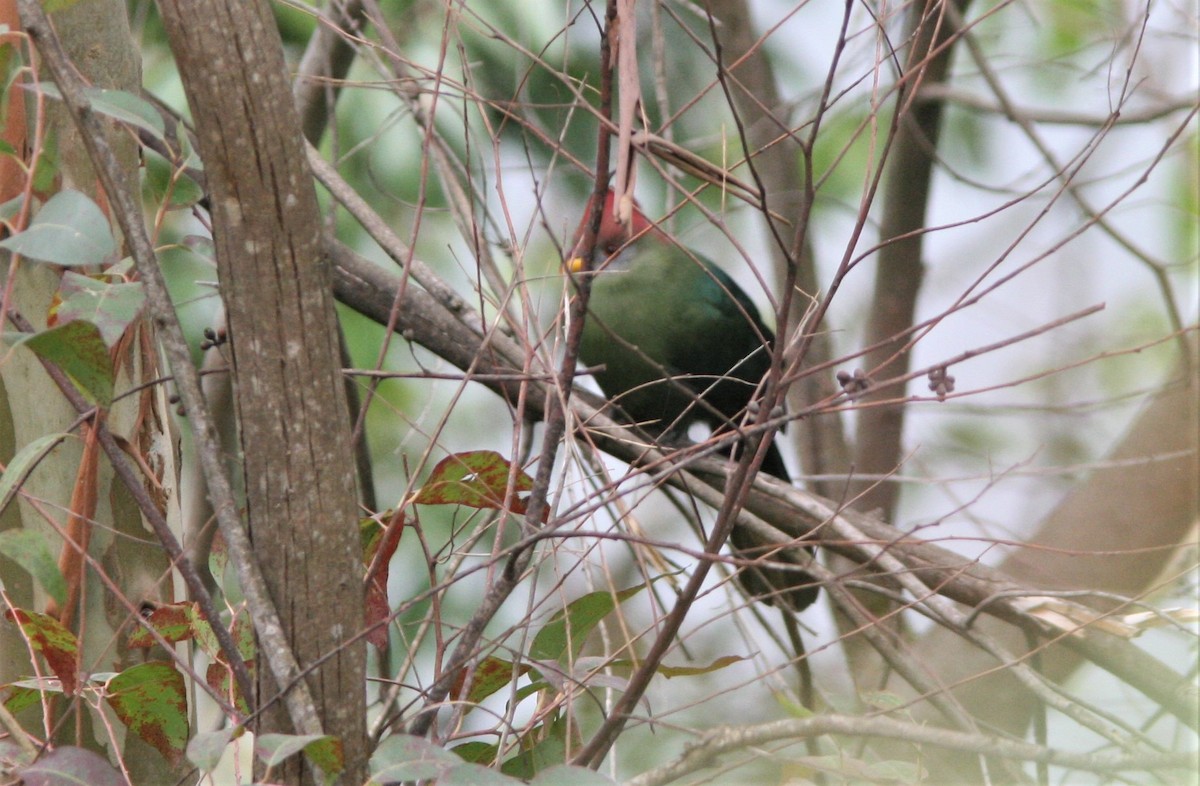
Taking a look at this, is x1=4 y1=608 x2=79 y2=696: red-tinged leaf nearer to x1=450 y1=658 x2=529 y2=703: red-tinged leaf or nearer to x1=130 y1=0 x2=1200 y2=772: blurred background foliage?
x1=450 y1=658 x2=529 y2=703: red-tinged leaf

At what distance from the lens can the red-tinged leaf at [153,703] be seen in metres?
1.01

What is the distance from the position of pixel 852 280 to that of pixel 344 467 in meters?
3.43

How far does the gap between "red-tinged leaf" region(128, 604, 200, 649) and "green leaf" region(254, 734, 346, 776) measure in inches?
12.4

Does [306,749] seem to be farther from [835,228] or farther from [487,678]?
[835,228]

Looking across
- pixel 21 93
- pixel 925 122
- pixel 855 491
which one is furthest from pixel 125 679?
pixel 925 122

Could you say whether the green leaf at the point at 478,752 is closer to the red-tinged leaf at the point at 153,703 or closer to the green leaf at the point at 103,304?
the red-tinged leaf at the point at 153,703

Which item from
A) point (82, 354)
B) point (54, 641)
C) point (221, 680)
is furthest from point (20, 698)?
point (82, 354)

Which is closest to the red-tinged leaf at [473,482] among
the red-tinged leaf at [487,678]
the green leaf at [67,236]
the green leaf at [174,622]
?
the red-tinged leaf at [487,678]

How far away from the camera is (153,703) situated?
40.6 inches

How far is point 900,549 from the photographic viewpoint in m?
1.52

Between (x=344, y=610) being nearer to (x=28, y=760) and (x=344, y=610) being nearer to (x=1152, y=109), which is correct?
(x=28, y=760)

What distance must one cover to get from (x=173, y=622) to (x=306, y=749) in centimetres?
37

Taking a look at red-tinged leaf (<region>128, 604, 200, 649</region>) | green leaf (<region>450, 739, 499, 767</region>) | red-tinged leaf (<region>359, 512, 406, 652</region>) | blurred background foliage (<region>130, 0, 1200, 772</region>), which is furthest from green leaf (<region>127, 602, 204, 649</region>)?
blurred background foliage (<region>130, 0, 1200, 772</region>)

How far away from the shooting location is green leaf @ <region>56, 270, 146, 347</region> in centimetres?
81
